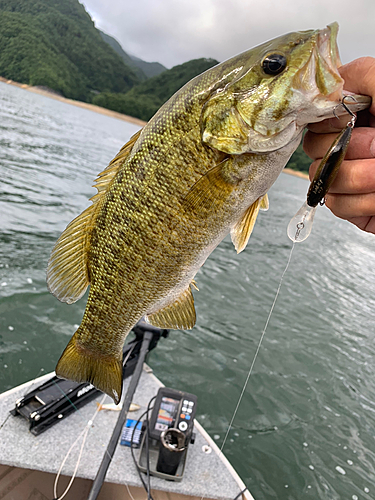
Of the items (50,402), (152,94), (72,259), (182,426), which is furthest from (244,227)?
(152,94)

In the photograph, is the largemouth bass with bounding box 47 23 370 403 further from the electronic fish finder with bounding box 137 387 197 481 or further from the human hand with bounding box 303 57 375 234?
the electronic fish finder with bounding box 137 387 197 481

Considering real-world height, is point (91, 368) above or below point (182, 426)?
above

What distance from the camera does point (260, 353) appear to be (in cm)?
725

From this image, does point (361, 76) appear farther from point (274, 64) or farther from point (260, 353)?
point (260, 353)

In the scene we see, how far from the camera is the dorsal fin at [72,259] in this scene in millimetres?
1806

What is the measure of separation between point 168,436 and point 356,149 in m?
2.98

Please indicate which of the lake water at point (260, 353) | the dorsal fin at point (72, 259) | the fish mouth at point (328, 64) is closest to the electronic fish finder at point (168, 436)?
the lake water at point (260, 353)

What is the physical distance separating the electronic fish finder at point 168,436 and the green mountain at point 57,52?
128 feet

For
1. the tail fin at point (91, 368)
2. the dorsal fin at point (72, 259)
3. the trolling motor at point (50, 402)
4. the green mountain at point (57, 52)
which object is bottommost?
the trolling motor at point (50, 402)

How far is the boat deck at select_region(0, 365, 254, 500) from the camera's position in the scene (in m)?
3.04

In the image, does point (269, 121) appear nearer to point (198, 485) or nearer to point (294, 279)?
point (198, 485)

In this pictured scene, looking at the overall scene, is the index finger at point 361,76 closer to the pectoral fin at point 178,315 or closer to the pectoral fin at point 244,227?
the pectoral fin at point 244,227

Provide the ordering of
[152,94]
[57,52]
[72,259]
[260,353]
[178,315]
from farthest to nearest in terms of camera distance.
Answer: [152,94] < [57,52] < [260,353] < [178,315] < [72,259]

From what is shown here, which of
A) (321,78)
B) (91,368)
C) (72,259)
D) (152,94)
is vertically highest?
(152,94)
